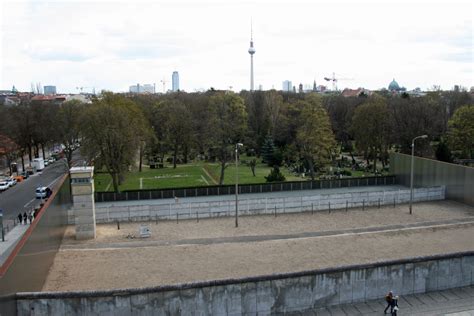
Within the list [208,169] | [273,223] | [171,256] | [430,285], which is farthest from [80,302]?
[208,169]

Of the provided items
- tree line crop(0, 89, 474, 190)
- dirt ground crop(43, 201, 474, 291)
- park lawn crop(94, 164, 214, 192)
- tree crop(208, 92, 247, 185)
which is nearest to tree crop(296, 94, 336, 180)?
tree line crop(0, 89, 474, 190)

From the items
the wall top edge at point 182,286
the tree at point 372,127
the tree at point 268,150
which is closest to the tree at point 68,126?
the tree at point 268,150

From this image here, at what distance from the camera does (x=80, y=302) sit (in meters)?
16.4

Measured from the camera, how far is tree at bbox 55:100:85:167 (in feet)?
181

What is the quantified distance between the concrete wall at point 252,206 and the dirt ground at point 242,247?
886 millimetres

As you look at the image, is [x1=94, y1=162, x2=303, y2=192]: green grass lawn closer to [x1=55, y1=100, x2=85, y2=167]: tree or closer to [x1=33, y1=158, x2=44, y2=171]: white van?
[x1=55, y1=100, x2=85, y2=167]: tree

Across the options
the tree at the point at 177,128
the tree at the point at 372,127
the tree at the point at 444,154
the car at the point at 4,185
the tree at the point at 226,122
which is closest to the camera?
the car at the point at 4,185

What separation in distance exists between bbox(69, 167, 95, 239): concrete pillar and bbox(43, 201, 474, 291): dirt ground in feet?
2.90

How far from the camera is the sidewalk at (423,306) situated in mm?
18406

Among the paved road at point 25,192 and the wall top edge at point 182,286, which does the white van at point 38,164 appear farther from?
the wall top edge at point 182,286

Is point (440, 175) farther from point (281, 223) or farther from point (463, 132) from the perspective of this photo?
point (281, 223)

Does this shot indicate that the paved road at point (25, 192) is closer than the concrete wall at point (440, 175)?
No

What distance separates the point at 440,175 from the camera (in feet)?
131

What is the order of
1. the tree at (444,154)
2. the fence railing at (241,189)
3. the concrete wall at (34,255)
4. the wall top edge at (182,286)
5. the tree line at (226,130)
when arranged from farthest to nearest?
the tree at (444,154) < the tree line at (226,130) < the fence railing at (241,189) < the wall top edge at (182,286) < the concrete wall at (34,255)
